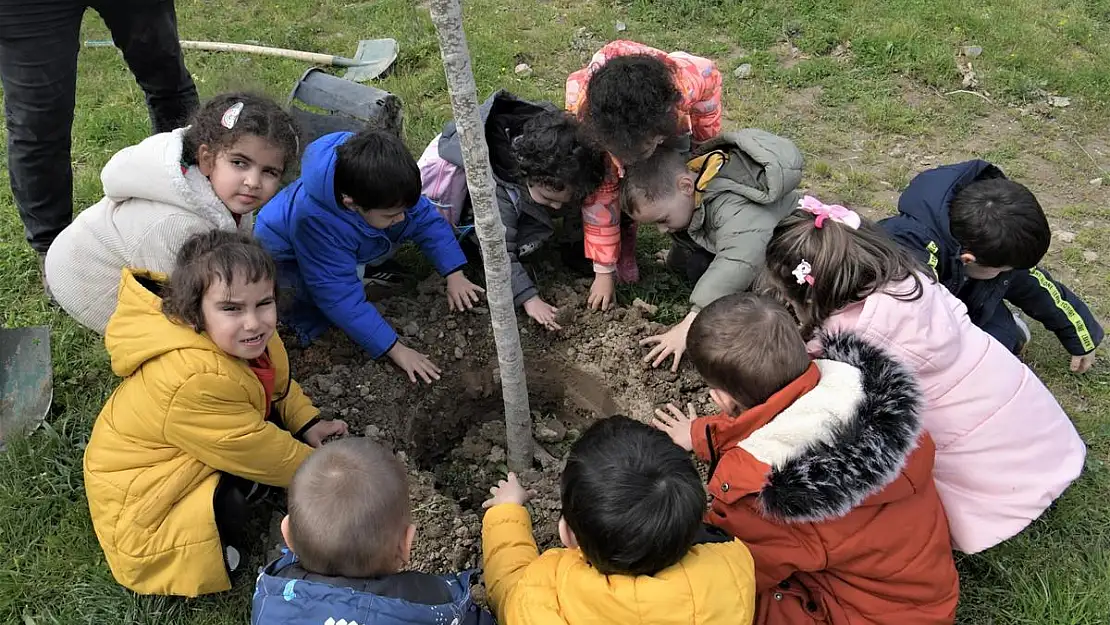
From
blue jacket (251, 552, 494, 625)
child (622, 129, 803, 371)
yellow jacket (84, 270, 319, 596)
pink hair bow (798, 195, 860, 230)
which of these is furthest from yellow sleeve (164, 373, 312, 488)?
pink hair bow (798, 195, 860, 230)

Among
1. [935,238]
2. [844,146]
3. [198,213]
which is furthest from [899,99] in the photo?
[198,213]

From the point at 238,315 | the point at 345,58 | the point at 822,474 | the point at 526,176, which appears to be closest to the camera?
the point at 822,474

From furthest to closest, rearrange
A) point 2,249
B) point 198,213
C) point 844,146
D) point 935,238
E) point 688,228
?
point 844,146, point 2,249, point 688,228, point 935,238, point 198,213

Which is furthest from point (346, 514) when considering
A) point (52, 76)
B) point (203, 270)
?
point (52, 76)

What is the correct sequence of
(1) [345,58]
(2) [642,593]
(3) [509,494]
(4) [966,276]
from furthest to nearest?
(1) [345,58], (4) [966,276], (3) [509,494], (2) [642,593]

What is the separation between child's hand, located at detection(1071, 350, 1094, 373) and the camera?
3648 millimetres

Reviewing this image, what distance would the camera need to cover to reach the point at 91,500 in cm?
269

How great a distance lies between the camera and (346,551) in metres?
1.96

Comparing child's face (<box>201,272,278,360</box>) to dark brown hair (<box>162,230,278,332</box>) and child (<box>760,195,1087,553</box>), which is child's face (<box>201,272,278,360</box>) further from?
child (<box>760,195,1087,553</box>)

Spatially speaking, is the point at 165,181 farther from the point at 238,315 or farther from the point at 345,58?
the point at 345,58

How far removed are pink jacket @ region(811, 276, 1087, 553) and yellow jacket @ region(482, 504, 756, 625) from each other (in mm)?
914

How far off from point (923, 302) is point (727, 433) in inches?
32.3

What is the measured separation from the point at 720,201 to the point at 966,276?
3.52ft

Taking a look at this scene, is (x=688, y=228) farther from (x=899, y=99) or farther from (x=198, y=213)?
(x=899, y=99)
